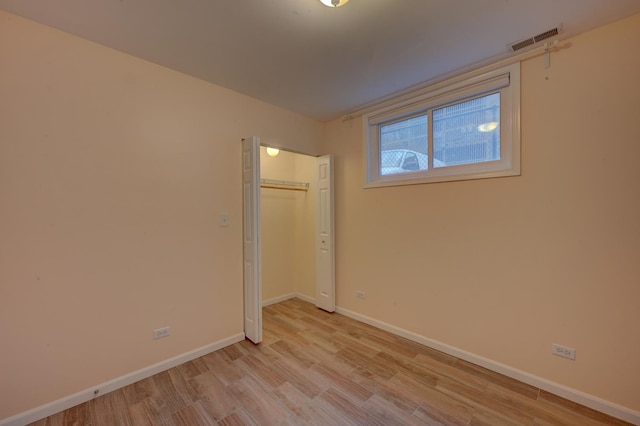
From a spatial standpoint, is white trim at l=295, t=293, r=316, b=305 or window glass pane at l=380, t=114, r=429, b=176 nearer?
window glass pane at l=380, t=114, r=429, b=176

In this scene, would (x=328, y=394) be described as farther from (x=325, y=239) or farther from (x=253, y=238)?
(x=325, y=239)

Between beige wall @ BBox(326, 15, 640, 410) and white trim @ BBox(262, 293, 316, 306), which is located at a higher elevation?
beige wall @ BBox(326, 15, 640, 410)

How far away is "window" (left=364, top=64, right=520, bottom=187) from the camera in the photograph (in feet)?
7.38

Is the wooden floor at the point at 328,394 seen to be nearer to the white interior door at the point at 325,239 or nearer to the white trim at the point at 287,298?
the white interior door at the point at 325,239

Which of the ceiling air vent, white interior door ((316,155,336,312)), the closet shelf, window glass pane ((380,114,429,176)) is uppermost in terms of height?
the ceiling air vent

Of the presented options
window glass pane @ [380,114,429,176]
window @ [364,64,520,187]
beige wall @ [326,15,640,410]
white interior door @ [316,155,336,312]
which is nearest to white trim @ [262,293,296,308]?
white interior door @ [316,155,336,312]

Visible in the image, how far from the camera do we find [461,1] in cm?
160

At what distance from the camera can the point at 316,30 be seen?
1847 mm

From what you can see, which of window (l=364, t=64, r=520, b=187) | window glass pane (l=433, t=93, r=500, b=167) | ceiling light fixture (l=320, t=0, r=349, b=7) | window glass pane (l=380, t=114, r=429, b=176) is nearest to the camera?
ceiling light fixture (l=320, t=0, r=349, b=7)

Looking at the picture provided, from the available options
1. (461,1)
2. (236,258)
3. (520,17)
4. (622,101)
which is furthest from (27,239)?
(622,101)

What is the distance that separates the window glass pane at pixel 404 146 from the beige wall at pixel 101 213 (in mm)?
1816

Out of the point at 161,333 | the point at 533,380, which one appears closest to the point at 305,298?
the point at 161,333

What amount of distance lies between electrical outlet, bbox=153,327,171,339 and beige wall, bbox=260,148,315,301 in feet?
5.53

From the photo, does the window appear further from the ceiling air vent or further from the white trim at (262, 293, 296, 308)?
the white trim at (262, 293, 296, 308)
